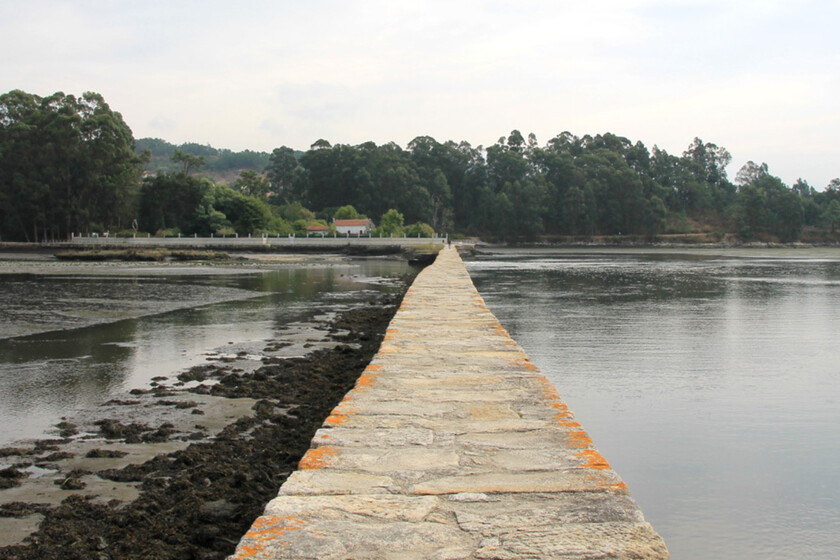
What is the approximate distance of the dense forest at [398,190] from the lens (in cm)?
7381

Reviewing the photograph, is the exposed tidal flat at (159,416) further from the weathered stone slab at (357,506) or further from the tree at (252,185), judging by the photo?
the tree at (252,185)

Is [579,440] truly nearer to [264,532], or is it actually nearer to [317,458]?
[317,458]

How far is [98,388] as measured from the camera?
9.17 meters

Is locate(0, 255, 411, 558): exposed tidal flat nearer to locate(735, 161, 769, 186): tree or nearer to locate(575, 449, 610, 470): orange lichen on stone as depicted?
locate(575, 449, 610, 470): orange lichen on stone

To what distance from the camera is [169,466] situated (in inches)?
232

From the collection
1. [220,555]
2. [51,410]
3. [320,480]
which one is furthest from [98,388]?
[320,480]

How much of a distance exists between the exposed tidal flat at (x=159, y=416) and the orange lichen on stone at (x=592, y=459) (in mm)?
2107

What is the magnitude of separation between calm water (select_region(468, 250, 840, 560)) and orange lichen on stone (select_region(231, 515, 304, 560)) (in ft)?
10.0

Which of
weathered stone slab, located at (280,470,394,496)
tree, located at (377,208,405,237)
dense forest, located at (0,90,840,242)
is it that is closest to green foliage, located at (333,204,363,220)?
dense forest, located at (0,90,840,242)

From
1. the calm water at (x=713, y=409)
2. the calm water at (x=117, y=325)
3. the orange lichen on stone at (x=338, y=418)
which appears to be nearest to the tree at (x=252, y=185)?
the calm water at (x=117, y=325)

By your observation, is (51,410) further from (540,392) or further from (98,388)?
(540,392)

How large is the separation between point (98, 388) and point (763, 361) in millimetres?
10380

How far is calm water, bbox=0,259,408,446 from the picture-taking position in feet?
29.2

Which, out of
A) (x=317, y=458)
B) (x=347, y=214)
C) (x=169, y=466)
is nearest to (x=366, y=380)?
(x=169, y=466)
